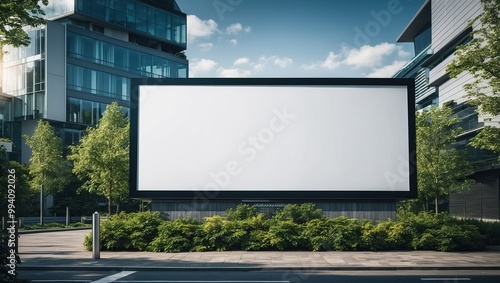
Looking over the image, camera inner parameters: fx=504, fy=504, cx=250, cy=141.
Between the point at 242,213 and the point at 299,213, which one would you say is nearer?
the point at 299,213

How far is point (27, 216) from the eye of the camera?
173ft

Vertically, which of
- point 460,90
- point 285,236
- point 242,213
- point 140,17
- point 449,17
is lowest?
point 285,236

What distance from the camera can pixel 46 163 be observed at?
157 ft

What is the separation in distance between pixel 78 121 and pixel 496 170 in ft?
151

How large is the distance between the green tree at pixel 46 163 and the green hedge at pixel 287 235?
100 feet

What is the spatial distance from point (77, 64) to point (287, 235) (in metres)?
48.6

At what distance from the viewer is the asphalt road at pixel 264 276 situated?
1316cm

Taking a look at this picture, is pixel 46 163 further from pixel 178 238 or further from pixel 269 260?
pixel 269 260

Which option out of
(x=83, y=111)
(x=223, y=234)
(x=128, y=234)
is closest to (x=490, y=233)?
(x=223, y=234)

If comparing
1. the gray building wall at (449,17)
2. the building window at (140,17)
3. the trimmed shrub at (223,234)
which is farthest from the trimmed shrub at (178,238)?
the building window at (140,17)

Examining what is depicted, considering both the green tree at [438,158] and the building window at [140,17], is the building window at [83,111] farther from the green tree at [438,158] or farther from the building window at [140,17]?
the green tree at [438,158]

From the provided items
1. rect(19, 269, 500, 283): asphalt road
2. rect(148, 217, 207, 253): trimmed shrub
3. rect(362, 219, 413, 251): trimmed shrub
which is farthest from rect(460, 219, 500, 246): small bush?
rect(148, 217, 207, 253): trimmed shrub

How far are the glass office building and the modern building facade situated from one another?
36085 mm

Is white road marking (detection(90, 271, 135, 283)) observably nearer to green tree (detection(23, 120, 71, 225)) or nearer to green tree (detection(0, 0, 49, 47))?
green tree (detection(0, 0, 49, 47))
